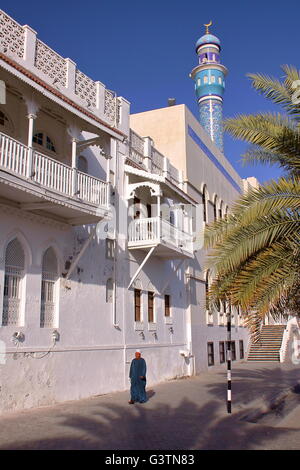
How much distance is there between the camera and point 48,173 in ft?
38.2

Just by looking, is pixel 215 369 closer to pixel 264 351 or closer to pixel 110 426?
pixel 264 351

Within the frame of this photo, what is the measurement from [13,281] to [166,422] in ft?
16.1

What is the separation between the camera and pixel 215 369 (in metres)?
24.3

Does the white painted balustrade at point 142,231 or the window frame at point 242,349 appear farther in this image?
the window frame at point 242,349

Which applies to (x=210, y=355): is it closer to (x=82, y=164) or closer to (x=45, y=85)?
(x=82, y=164)

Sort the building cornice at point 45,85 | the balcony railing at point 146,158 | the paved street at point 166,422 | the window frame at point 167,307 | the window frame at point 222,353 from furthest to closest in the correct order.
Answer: the window frame at point 222,353, the window frame at point 167,307, the balcony railing at point 146,158, the building cornice at point 45,85, the paved street at point 166,422

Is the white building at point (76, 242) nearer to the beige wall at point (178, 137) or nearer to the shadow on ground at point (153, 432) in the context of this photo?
the shadow on ground at point (153, 432)

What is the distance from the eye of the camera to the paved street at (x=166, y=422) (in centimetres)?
839

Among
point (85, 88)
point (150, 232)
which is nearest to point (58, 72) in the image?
point (85, 88)

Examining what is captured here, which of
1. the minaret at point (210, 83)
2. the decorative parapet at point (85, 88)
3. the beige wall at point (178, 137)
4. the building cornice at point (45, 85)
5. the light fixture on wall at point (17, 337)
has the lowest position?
the light fixture on wall at point (17, 337)

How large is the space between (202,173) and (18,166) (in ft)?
54.6

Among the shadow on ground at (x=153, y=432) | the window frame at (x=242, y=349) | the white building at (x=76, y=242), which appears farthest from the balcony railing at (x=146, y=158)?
the window frame at (x=242, y=349)

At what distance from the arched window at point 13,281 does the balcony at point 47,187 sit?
109 centimetres

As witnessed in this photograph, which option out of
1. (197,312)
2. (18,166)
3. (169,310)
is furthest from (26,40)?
(197,312)
